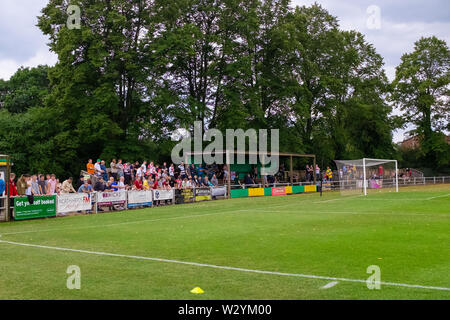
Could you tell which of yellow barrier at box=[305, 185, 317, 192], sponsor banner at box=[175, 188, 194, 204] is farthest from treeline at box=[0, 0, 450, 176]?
sponsor banner at box=[175, 188, 194, 204]

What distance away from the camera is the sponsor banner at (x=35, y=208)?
19.6 meters

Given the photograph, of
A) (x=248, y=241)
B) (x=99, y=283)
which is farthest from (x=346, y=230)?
(x=99, y=283)

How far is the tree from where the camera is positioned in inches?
2415

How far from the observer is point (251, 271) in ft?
25.5

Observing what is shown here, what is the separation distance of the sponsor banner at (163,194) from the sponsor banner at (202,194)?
253cm

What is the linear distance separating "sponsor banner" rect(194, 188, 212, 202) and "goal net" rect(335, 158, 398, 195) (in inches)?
466

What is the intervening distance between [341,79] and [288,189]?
18.3m

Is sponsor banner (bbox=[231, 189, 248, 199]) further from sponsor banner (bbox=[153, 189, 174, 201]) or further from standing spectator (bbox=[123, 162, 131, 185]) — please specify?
standing spectator (bbox=[123, 162, 131, 185])

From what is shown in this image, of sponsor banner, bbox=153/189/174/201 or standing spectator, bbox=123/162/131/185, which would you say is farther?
standing spectator, bbox=123/162/131/185

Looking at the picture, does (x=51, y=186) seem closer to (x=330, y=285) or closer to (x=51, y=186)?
(x=51, y=186)

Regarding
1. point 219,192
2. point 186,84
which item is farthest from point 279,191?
point 186,84

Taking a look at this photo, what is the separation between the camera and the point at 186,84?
42781mm

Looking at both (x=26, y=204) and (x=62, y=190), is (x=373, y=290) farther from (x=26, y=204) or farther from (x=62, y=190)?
(x=62, y=190)

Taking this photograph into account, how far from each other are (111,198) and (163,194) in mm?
4342
